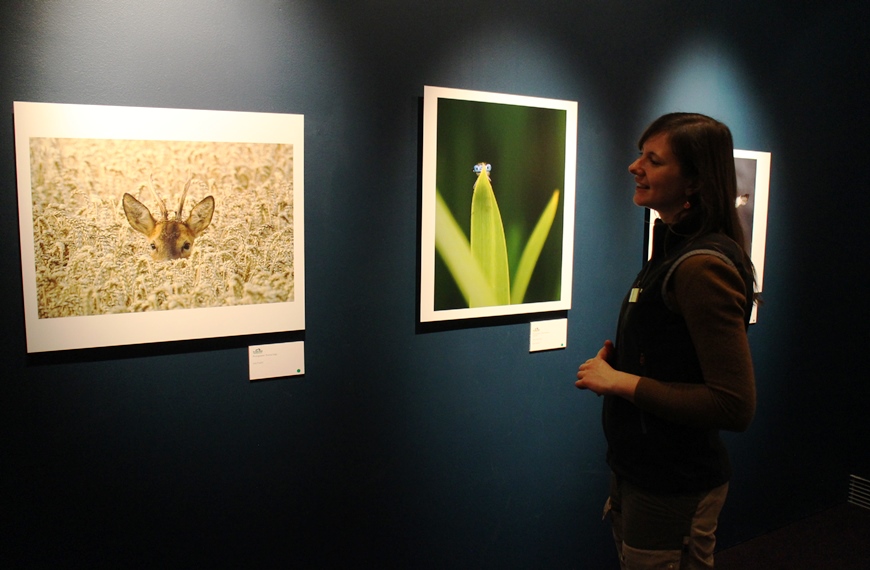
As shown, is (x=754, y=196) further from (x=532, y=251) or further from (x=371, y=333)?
(x=371, y=333)

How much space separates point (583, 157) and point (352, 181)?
96 cm

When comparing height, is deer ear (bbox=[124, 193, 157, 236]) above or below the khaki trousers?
above

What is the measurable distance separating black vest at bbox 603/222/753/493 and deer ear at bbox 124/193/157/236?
1281 mm

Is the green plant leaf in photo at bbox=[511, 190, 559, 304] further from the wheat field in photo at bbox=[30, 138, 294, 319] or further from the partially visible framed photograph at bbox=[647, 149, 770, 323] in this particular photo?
the partially visible framed photograph at bbox=[647, 149, 770, 323]

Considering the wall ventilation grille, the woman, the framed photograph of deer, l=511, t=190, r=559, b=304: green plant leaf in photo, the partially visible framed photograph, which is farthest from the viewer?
the wall ventilation grille

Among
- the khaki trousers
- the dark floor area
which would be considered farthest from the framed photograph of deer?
the dark floor area

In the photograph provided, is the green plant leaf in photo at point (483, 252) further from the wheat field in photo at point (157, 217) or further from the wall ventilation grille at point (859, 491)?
the wall ventilation grille at point (859, 491)

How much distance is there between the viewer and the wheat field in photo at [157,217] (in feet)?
5.33

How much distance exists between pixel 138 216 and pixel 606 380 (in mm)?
1292

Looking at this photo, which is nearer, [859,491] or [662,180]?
[662,180]

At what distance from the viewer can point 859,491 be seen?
11.6 ft

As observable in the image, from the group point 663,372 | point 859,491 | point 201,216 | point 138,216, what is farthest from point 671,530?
point 859,491

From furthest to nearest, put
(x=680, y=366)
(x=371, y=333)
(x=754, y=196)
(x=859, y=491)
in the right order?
(x=859, y=491) < (x=754, y=196) < (x=371, y=333) < (x=680, y=366)

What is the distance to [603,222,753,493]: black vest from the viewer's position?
4.72ft
